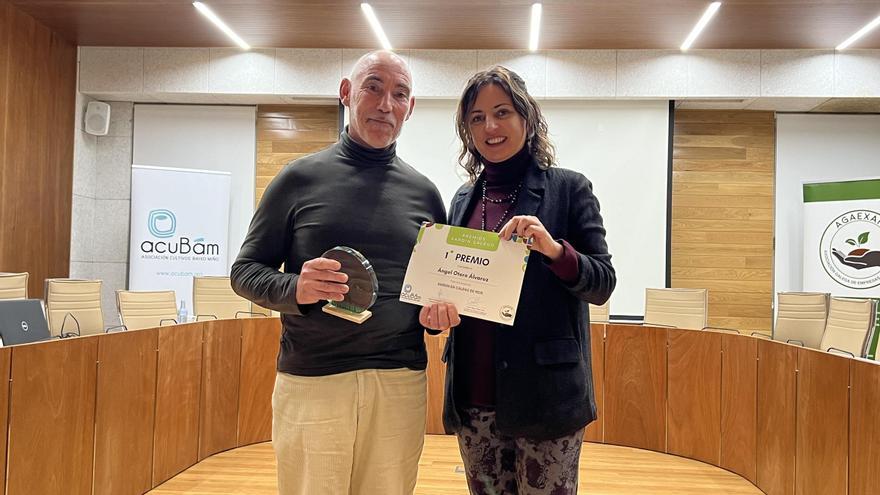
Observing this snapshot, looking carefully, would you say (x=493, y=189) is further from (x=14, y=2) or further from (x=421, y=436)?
(x=14, y=2)

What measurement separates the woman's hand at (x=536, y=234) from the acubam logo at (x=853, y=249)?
6.91m

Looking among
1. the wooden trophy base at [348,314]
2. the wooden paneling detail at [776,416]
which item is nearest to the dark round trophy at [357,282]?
the wooden trophy base at [348,314]

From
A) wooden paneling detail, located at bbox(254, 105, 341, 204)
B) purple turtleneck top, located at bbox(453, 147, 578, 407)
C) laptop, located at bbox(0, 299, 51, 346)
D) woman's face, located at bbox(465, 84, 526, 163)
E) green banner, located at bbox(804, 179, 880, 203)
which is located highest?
wooden paneling detail, located at bbox(254, 105, 341, 204)

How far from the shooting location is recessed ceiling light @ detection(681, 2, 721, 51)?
20.7ft

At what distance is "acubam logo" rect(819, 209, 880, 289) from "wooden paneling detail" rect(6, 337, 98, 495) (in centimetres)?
724

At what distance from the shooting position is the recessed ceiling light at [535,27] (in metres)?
6.43

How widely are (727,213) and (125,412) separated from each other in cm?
709

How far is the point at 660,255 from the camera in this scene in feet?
25.2

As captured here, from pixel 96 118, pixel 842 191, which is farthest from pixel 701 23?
pixel 96 118

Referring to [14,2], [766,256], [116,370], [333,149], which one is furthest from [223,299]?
[766,256]

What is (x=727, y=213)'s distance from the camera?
26.9 ft

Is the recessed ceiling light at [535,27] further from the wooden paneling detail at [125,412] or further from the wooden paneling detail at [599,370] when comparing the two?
the wooden paneling detail at [125,412]

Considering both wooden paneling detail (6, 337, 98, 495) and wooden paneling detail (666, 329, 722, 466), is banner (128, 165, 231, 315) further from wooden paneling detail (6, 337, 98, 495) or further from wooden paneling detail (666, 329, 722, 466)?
wooden paneling detail (666, 329, 722, 466)

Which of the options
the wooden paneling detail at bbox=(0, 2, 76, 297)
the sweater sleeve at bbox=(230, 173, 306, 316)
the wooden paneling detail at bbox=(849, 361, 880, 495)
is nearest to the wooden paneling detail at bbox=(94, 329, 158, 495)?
the sweater sleeve at bbox=(230, 173, 306, 316)
